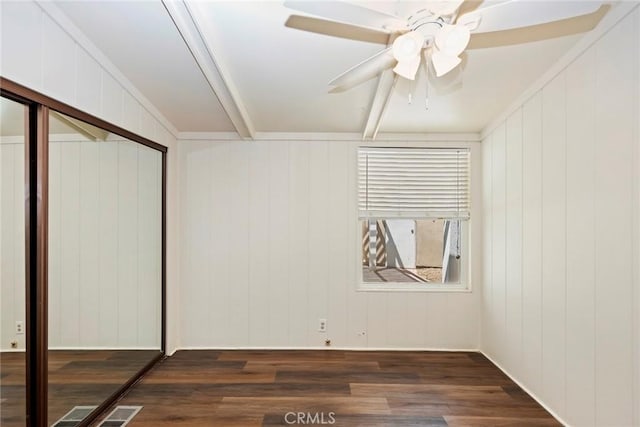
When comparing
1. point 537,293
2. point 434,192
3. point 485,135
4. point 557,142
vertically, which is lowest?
point 537,293

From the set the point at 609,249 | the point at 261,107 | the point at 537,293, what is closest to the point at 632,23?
the point at 609,249

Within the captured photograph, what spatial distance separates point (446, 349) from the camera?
3.48 meters

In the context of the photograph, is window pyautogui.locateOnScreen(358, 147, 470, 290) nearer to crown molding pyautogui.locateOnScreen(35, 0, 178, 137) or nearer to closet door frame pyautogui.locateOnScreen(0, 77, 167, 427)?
crown molding pyautogui.locateOnScreen(35, 0, 178, 137)

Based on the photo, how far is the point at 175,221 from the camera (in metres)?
3.48

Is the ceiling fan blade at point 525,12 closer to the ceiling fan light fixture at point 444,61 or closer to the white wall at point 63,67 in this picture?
the ceiling fan light fixture at point 444,61

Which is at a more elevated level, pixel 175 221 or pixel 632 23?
pixel 632 23

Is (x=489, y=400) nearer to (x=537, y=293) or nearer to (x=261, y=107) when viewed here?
(x=537, y=293)

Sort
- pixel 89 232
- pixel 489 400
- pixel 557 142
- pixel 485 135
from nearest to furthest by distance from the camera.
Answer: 1. pixel 557 142
2. pixel 89 232
3. pixel 489 400
4. pixel 485 135

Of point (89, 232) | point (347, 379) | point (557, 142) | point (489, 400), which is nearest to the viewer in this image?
point (557, 142)

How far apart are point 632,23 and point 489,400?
2537 millimetres

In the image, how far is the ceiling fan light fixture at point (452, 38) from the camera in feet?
4.33

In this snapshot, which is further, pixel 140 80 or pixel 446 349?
pixel 446 349

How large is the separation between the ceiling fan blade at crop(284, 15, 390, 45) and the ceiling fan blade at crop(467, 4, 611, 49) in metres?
0.53

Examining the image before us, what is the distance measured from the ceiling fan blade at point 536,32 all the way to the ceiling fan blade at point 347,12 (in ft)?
2.50
